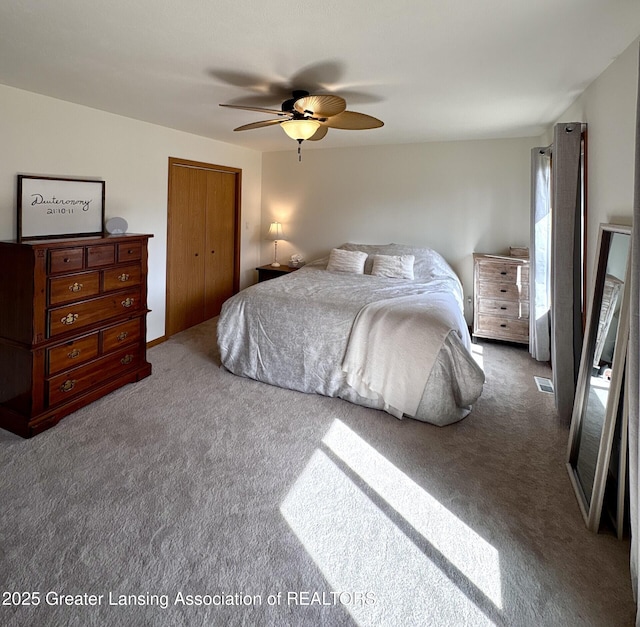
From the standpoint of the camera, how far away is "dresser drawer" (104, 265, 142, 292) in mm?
3014

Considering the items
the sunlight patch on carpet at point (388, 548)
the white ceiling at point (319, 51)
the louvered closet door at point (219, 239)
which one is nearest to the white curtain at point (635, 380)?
the sunlight patch on carpet at point (388, 548)

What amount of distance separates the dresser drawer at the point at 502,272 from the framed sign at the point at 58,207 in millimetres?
3827

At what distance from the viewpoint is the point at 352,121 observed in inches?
110

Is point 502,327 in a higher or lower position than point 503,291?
lower

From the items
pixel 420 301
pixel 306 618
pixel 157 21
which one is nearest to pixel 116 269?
A: pixel 157 21

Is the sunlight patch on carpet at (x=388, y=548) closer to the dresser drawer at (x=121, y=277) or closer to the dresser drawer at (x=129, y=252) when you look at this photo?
the dresser drawer at (x=121, y=277)

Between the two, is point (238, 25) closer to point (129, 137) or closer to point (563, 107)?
point (129, 137)

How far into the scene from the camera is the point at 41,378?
8.45 ft

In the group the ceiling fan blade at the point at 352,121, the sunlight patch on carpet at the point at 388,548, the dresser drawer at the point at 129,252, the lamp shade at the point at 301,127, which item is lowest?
the sunlight patch on carpet at the point at 388,548

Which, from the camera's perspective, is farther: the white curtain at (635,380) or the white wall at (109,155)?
the white wall at (109,155)

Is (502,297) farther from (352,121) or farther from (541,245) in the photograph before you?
(352,121)

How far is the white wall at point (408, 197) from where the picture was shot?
15.1 ft

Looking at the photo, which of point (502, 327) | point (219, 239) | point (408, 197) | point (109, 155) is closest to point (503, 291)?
point (502, 327)

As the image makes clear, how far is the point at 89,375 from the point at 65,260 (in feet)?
2.81
